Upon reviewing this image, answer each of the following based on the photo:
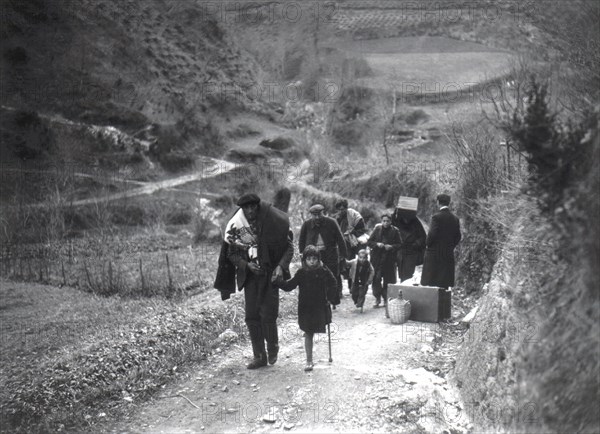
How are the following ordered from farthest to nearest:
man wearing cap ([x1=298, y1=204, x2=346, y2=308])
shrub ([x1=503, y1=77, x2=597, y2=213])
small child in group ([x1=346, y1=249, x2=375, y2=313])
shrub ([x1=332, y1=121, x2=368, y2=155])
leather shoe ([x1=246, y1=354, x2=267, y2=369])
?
shrub ([x1=332, y1=121, x2=368, y2=155]) < small child in group ([x1=346, y1=249, x2=375, y2=313]) < man wearing cap ([x1=298, y1=204, x2=346, y2=308]) < leather shoe ([x1=246, y1=354, x2=267, y2=369]) < shrub ([x1=503, y1=77, x2=597, y2=213])

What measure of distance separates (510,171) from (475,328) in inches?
164

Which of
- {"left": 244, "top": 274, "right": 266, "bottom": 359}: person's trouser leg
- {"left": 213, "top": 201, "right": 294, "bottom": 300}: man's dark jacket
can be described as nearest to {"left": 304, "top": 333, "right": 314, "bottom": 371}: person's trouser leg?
{"left": 244, "top": 274, "right": 266, "bottom": 359}: person's trouser leg

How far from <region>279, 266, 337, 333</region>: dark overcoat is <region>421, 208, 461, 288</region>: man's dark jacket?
3.01 m

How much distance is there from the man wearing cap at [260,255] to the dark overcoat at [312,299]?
0.21m

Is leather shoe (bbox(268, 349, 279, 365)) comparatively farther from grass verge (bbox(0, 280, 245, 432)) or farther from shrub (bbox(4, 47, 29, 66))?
shrub (bbox(4, 47, 29, 66))

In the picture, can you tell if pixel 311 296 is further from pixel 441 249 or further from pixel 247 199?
pixel 441 249

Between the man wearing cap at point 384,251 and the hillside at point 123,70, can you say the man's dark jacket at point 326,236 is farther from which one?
the hillside at point 123,70

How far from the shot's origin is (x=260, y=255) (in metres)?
7.51

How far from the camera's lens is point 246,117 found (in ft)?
203

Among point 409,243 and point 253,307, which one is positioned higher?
point 409,243

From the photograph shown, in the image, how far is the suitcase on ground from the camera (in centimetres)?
944

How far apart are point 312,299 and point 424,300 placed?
106 inches

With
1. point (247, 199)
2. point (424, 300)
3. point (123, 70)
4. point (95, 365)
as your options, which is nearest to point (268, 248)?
point (247, 199)

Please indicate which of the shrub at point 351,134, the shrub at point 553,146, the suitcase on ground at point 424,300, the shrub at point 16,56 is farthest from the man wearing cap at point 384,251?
the shrub at point 16,56
